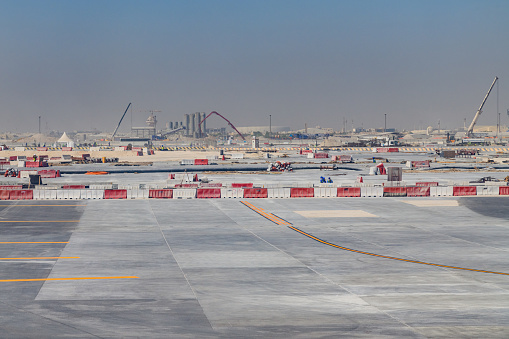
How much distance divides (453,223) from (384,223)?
5.74 meters

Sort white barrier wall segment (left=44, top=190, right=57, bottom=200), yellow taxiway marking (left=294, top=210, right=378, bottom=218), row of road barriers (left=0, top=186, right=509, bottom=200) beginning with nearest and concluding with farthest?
1. yellow taxiway marking (left=294, top=210, right=378, bottom=218)
2. white barrier wall segment (left=44, top=190, right=57, bottom=200)
3. row of road barriers (left=0, top=186, right=509, bottom=200)

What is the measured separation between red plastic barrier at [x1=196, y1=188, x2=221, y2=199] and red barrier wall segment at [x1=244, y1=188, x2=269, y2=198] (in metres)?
3.08

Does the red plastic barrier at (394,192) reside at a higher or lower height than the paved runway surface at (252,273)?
higher

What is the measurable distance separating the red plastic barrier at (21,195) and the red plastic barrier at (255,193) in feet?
74.3

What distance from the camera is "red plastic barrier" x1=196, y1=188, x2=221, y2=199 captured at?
67.0 m

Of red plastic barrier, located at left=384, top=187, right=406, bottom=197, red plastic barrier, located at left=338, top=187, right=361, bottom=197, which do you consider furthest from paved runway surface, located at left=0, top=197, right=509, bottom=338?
red plastic barrier, located at left=384, top=187, right=406, bottom=197

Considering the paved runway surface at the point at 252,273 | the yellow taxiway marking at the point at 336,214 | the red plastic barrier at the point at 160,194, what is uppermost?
the red plastic barrier at the point at 160,194

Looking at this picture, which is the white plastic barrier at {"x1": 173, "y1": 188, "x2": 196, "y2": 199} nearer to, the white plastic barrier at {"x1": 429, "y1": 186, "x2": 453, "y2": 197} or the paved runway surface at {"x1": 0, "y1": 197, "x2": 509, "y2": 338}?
the paved runway surface at {"x1": 0, "y1": 197, "x2": 509, "y2": 338}

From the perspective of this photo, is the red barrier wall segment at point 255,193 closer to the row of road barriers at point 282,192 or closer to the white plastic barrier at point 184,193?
the row of road barriers at point 282,192

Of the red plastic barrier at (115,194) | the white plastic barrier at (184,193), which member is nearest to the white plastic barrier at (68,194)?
the red plastic barrier at (115,194)

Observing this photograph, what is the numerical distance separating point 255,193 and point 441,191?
68.1 feet

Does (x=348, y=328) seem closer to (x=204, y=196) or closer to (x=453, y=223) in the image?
(x=453, y=223)

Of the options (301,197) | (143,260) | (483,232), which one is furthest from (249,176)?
(143,260)

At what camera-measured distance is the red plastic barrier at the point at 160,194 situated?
6650 centimetres
